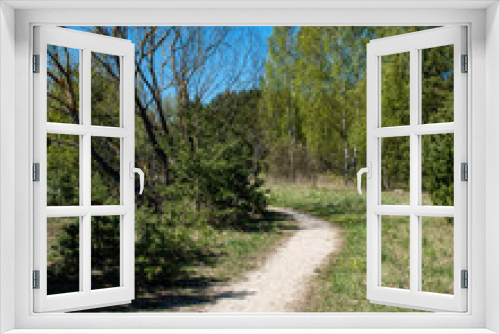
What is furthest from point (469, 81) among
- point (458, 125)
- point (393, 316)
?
point (393, 316)

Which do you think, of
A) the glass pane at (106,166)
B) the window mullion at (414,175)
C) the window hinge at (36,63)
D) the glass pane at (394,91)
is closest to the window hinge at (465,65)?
the window mullion at (414,175)

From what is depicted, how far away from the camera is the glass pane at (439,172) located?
519 centimetres

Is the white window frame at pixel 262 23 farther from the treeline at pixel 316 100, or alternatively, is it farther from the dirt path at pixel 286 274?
the treeline at pixel 316 100

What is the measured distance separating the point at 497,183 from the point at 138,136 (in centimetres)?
487

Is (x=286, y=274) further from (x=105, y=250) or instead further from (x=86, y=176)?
(x=86, y=176)

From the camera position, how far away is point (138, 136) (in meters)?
6.08

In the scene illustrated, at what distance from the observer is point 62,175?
4617 millimetres

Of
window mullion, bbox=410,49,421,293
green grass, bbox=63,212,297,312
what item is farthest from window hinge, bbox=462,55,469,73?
green grass, bbox=63,212,297,312

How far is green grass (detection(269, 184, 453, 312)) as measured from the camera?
527 centimetres

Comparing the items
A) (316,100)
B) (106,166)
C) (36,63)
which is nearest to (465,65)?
(36,63)

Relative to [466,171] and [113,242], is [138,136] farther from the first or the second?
[466,171]

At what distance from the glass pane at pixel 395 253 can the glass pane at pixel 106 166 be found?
3367mm

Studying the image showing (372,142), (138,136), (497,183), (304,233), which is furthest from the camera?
(304,233)

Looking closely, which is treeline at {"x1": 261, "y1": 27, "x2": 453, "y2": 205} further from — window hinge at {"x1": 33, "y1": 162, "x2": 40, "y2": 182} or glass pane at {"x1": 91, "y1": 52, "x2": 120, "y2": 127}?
window hinge at {"x1": 33, "y1": 162, "x2": 40, "y2": 182}
